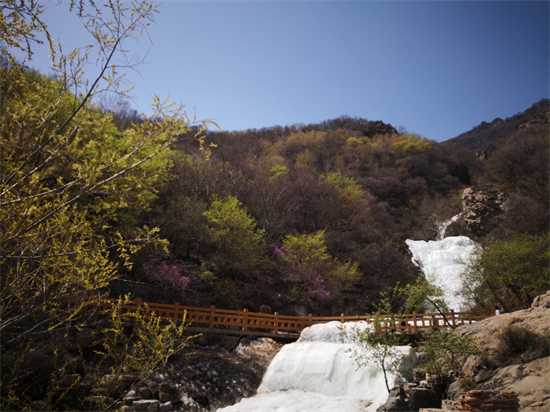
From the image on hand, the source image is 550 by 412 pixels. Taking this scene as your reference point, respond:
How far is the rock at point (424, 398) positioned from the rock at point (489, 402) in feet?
5.61

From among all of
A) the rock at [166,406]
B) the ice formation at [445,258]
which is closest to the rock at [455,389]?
the rock at [166,406]

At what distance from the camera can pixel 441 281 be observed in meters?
20.0

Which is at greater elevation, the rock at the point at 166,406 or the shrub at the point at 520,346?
the shrub at the point at 520,346

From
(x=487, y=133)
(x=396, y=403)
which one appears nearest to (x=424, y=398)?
(x=396, y=403)

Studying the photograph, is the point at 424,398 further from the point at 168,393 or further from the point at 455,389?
the point at 168,393

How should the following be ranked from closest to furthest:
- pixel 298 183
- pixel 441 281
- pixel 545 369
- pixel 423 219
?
pixel 545 369 < pixel 441 281 < pixel 298 183 < pixel 423 219

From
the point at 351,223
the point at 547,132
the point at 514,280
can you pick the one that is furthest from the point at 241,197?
the point at 547,132

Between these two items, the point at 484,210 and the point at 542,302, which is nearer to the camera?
the point at 542,302

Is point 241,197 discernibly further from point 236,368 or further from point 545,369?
point 545,369

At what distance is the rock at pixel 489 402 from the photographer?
491cm

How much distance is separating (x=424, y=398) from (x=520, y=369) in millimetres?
1874

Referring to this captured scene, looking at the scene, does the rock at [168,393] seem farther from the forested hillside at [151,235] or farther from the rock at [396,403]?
the rock at [396,403]

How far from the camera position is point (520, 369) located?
6234 millimetres

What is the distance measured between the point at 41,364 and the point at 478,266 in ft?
54.5
